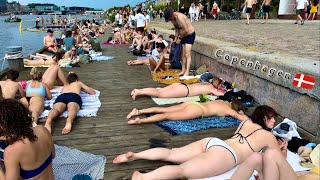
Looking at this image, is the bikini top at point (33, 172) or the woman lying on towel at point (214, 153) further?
the woman lying on towel at point (214, 153)

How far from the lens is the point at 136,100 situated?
20.8ft

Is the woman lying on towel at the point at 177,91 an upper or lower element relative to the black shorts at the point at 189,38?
lower

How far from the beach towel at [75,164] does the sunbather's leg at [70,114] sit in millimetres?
593

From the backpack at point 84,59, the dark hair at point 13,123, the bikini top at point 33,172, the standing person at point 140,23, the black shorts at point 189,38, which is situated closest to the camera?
Result: the dark hair at point 13,123

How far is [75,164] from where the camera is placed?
361 cm

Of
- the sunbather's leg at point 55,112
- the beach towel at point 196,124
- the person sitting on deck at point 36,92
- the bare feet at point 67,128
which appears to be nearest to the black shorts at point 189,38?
the beach towel at point 196,124

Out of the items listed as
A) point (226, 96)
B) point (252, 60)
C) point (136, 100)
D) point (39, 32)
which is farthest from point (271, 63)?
point (39, 32)

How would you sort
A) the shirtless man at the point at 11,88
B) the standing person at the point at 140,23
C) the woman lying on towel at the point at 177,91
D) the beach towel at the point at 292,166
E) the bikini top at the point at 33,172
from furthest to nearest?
1. the standing person at the point at 140,23
2. the woman lying on towel at the point at 177,91
3. the shirtless man at the point at 11,88
4. the beach towel at the point at 292,166
5. the bikini top at the point at 33,172

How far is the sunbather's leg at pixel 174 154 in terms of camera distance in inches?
136

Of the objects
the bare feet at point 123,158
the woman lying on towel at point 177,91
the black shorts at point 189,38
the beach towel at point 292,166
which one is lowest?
the beach towel at point 292,166

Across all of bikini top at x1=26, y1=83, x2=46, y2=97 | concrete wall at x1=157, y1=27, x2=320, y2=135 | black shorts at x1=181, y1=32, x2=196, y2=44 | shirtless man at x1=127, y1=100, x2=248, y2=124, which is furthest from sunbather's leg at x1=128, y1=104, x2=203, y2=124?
black shorts at x1=181, y1=32, x2=196, y2=44

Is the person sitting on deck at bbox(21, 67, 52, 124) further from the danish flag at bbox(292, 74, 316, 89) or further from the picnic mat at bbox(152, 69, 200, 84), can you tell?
the danish flag at bbox(292, 74, 316, 89)

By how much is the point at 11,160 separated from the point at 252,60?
4907 mm

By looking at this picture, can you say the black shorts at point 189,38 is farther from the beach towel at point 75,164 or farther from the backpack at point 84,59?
the beach towel at point 75,164
